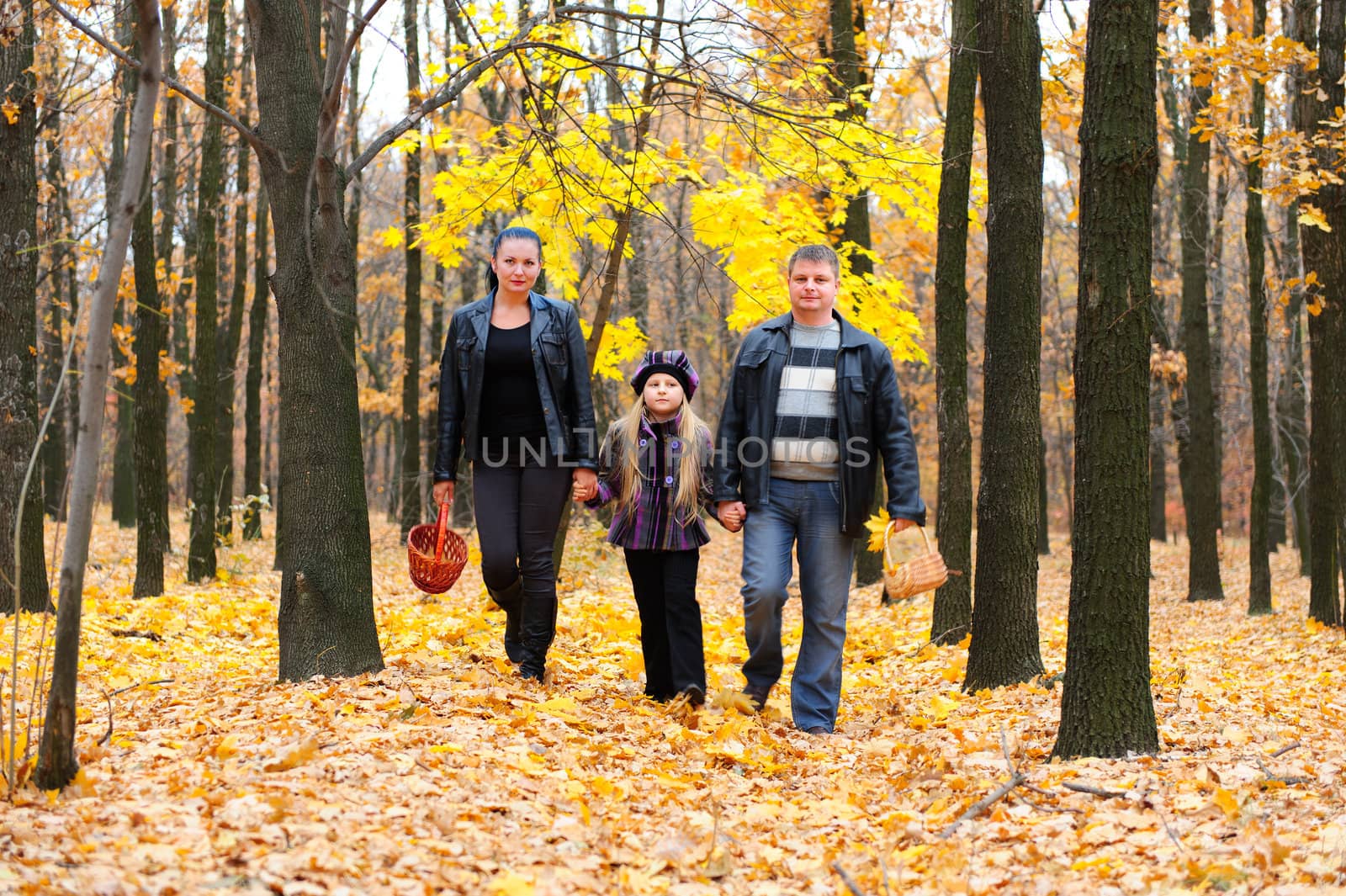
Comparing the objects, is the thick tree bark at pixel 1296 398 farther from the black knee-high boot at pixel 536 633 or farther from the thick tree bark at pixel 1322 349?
the black knee-high boot at pixel 536 633

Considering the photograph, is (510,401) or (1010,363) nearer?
(510,401)

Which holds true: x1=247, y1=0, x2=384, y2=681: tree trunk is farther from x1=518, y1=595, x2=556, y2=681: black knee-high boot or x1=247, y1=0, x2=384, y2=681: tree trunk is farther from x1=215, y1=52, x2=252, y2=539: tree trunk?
x1=215, y1=52, x2=252, y2=539: tree trunk

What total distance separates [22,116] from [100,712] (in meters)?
5.75

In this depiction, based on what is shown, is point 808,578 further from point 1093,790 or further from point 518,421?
point 1093,790

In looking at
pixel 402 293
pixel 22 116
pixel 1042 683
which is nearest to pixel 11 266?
pixel 22 116

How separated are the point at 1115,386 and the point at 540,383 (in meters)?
2.78

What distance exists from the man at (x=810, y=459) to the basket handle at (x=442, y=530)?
4.61ft

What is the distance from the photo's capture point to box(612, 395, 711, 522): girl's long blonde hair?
5629 millimetres

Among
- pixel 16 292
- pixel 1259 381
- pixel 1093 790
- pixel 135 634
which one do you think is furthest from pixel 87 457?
pixel 1259 381

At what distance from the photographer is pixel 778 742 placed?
498 cm

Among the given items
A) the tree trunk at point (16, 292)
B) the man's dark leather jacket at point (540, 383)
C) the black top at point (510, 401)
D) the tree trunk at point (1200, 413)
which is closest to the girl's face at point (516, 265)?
the man's dark leather jacket at point (540, 383)

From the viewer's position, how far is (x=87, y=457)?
3.50 m

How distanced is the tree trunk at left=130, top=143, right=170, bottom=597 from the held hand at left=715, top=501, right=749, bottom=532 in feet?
21.9

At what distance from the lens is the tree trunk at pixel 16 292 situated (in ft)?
27.7
